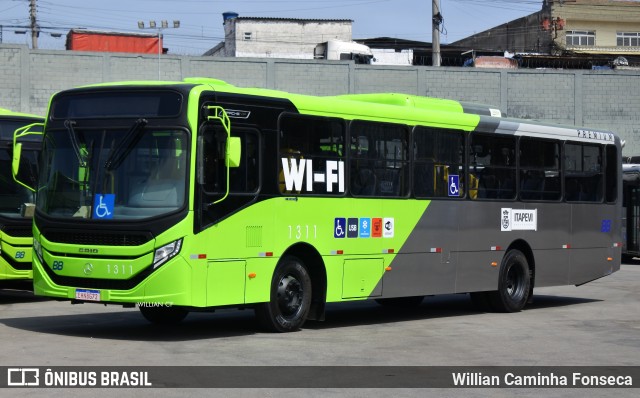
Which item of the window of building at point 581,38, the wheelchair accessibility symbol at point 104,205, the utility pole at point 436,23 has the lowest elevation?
the wheelchair accessibility symbol at point 104,205

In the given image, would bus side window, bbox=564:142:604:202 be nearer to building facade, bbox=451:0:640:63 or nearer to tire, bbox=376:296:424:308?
tire, bbox=376:296:424:308

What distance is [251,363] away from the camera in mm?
11281

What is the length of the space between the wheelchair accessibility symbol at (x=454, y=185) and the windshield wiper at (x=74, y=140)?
640 centimetres

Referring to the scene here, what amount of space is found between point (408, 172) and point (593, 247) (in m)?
5.85

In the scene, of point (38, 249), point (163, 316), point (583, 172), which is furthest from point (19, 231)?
point (583, 172)

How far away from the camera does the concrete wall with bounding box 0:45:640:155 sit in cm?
4269

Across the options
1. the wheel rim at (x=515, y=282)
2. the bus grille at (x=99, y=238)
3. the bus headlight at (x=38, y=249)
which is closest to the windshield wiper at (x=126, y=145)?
the bus grille at (x=99, y=238)

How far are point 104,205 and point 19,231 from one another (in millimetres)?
6448

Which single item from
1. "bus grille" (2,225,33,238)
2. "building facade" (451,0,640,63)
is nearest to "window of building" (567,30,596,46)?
"building facade" (451,0,640,63)

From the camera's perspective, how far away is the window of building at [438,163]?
16.8 metres

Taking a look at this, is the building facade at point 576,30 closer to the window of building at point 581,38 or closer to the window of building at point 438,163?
the window of building at point 581,38

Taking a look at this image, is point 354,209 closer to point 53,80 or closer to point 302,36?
point 53,80

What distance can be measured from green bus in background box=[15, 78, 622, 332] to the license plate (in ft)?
0.08

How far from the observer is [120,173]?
513 inches
